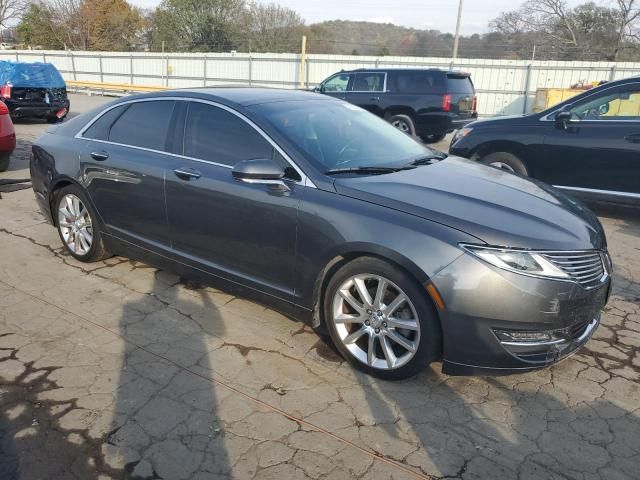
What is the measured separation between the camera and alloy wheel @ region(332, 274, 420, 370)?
3.07 m

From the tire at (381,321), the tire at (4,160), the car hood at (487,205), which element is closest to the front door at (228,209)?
the tire at (381,321)

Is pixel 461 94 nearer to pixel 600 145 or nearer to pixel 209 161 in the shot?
pixel 600 145

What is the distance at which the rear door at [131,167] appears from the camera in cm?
412

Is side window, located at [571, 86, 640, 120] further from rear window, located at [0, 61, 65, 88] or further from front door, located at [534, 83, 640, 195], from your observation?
rear window, located at [0, 61, 65, 88]

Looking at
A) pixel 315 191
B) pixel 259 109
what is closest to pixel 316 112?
pixel 259 109

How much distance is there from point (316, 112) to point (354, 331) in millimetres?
1684

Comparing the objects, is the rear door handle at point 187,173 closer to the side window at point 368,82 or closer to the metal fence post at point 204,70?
the side window at point 368,82

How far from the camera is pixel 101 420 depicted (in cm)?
283

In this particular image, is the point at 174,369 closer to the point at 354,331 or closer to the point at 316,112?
the point at 354,331

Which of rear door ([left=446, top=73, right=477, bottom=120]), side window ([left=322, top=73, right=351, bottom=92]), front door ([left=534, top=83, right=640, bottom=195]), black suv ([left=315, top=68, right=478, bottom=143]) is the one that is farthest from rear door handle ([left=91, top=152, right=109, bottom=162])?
side window ([left=322, top=73, right=351, bottom=92])

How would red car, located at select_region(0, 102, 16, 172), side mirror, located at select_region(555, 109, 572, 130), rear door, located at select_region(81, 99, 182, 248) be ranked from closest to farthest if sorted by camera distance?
1. rear door, located at select_region(81, 99, 182, 248)
2. side mirror, located at select_region(555, 109, 572, 130)
3. red car, located at select_region(0, 102, 16, 172)

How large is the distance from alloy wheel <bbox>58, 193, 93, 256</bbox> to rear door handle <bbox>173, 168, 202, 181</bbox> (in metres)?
1.32

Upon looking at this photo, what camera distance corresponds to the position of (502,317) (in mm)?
2814

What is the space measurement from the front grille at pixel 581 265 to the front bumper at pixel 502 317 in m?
0.07
